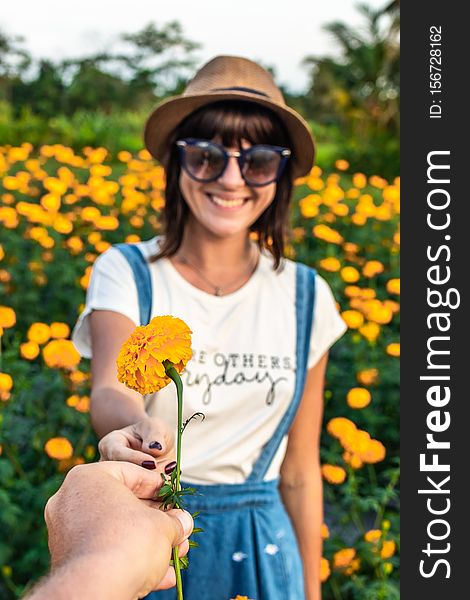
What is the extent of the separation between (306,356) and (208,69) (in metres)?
0.58

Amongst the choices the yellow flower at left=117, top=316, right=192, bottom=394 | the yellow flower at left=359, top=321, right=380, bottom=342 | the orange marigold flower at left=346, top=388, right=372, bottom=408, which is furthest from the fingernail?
the yellow flower at left=359, top=321, right=380, bottom=342

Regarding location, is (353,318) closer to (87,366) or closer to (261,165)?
(87,366)

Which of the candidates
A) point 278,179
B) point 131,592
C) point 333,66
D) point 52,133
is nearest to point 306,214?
point 278,179

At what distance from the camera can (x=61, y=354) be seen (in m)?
2.33

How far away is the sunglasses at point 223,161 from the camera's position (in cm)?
154

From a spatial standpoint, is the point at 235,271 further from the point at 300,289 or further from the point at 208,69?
the point at 208,69

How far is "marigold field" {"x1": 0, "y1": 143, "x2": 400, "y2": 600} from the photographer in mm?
2092

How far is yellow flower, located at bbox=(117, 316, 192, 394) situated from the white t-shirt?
75cm

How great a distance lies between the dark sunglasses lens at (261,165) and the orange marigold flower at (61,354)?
96 cm

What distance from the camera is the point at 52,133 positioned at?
9.05 meters

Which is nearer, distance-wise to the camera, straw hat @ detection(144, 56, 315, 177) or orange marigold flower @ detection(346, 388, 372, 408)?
straw hat @ detection(144, 56, 315, 177)

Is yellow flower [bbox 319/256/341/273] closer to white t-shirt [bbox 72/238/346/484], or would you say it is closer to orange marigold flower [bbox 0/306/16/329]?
orange marigold flower [bbox 0/306/16/329]

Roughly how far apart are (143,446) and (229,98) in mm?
925

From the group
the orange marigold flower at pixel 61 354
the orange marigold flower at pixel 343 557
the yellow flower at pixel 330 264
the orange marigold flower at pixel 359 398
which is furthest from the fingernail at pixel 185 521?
the yellow flower at pixel 330 264
